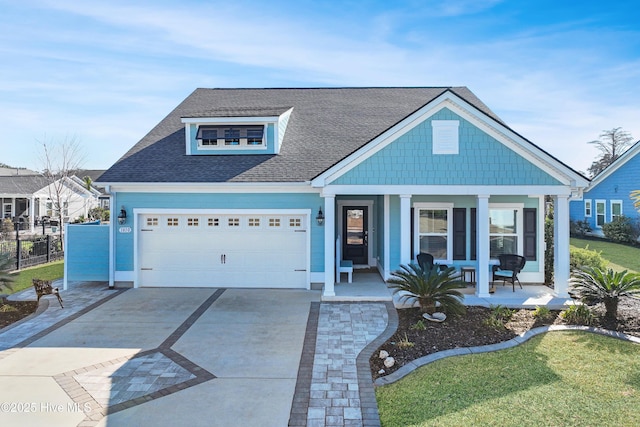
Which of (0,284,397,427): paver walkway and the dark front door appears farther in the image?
the dark front door

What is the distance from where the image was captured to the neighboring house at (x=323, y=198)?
1009 cm

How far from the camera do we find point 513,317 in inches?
340

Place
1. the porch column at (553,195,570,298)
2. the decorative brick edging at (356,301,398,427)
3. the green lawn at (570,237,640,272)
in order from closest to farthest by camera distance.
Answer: the decorative brick edging at (356,301,398,427) < the porch column at (553,195,570,298) < the green lawn at (570,237,640,272)

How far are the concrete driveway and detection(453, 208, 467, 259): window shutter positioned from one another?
17.0 ft

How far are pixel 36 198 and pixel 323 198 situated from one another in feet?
104

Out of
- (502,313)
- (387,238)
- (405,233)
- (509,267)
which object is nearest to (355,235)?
(387,238)

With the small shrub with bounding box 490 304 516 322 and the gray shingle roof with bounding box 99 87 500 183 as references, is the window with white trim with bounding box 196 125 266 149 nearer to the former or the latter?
the gray shingle roof with bounding box 99 87 500 183

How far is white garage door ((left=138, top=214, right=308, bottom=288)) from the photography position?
11.7 m

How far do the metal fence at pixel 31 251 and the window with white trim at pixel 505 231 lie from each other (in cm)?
1740

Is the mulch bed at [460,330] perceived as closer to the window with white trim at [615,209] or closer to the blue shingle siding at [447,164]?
the blue shingle siding at [447,164]

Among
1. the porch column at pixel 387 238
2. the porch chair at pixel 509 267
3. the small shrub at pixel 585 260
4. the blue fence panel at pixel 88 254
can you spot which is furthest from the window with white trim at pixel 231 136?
the small shrub at pixel 585 260

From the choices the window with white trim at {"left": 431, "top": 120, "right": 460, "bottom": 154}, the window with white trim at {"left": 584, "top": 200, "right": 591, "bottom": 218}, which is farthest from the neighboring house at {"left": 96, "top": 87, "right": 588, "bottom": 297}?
the window with white trim at {"left": 584, "top": 200, "right": 591, "bottom": 218}

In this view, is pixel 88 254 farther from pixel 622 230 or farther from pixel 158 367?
pixel 622 230

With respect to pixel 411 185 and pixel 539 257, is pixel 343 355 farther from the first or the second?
pixel 539 257
